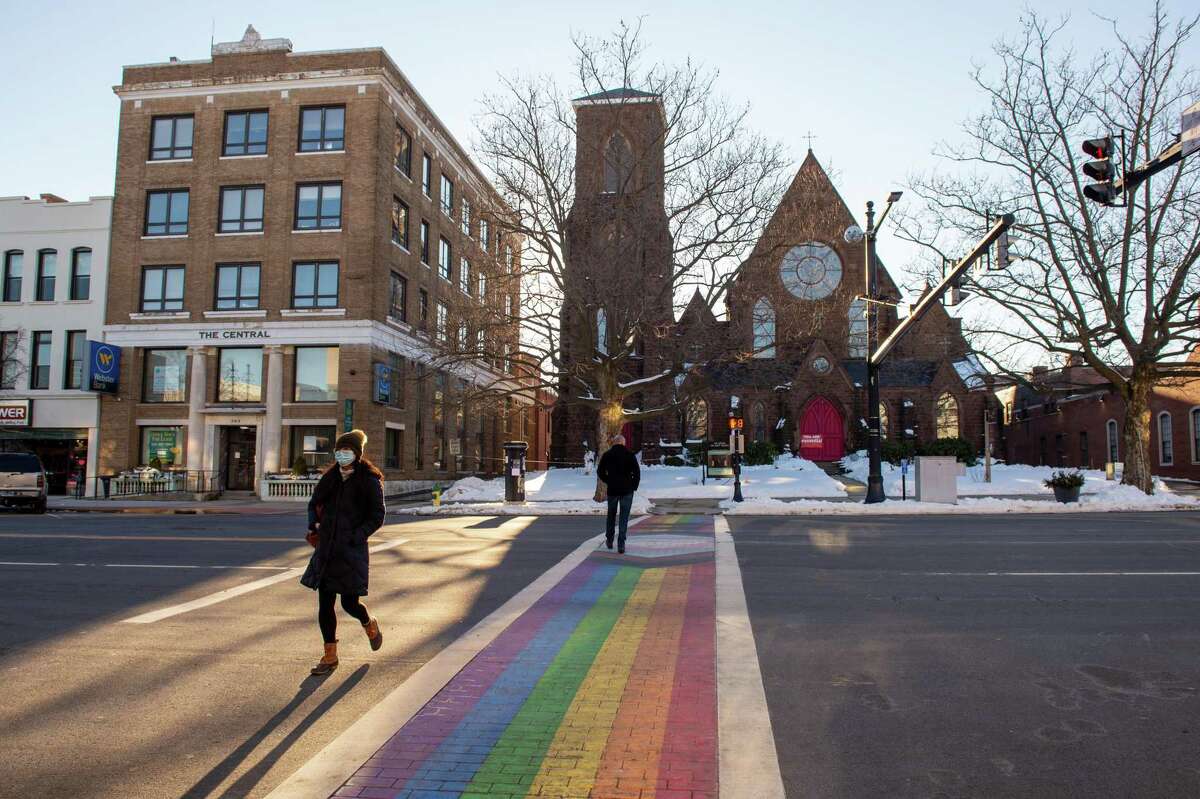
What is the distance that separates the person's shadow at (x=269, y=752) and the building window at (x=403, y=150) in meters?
30.7

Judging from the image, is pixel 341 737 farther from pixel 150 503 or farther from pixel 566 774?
pixel 150 503

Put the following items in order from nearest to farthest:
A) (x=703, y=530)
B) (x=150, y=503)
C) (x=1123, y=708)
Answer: (x=1123, y=708) < (x=703, y=530) < (x=150, y=503)

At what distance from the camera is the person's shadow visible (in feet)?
12.8

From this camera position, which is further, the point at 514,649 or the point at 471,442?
the point at 471,442

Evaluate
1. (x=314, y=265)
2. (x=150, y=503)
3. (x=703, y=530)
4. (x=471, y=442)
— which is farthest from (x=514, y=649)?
(x=471, y=442)

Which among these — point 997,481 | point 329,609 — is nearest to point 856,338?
point 997,481

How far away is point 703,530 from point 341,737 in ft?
38.5

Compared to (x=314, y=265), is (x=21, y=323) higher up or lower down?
lower down

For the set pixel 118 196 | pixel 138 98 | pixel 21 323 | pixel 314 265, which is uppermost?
pixel 138 98

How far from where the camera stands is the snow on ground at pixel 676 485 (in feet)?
88.4

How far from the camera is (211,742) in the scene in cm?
454

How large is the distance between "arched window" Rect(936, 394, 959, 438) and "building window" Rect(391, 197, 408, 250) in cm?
2810

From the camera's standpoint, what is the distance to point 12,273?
33812 mm

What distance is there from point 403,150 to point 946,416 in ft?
98.2
